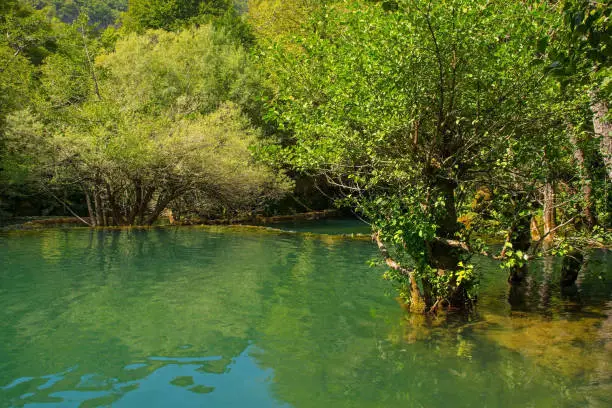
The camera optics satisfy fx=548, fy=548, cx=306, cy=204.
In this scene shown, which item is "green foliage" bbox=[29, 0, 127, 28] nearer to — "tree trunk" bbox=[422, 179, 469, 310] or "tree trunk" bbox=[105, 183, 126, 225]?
"tree trunk" bbox=[105, 183, 126, 225]

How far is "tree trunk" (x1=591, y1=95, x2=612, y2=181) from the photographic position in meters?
11.1

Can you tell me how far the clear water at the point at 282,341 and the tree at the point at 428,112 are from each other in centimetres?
169

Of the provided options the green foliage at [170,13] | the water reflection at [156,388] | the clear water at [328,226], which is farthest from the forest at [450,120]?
the green foliage at [170,13]

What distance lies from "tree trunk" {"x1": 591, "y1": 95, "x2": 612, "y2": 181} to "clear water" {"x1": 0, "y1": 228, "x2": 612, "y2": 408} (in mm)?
2573

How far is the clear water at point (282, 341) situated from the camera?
26.8 feet

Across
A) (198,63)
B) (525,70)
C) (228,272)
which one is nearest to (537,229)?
(228,272)

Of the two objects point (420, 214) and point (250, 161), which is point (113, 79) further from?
point (420, 214)

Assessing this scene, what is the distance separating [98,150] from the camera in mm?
29797

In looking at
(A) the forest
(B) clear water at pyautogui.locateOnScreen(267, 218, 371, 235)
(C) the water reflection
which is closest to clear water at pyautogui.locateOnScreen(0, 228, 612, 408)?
(C) the water reflection

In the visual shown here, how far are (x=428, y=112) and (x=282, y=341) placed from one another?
5.54 m

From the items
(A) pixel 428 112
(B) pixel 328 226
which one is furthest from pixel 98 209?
(A) pixel 428 112

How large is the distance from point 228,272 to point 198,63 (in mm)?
30431

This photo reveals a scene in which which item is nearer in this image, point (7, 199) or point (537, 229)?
point (537, 229)

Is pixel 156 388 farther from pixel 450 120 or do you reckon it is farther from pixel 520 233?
pixel 520 233
